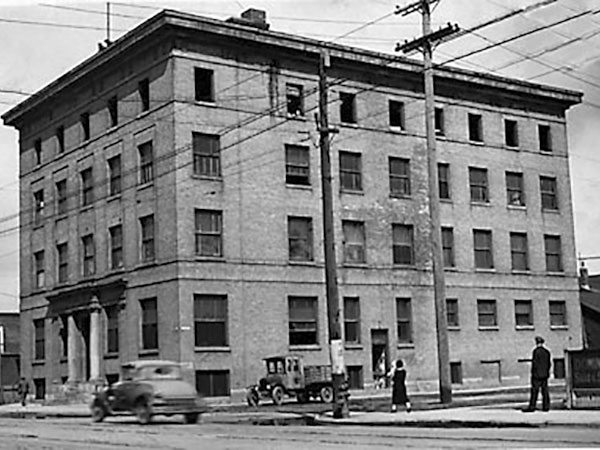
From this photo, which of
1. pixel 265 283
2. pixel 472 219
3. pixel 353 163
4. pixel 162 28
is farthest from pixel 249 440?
pixel 472 219

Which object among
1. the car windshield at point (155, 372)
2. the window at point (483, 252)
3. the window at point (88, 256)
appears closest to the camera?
the car windshield at point (155, 372)

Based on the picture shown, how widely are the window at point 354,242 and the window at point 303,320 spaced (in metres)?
9.20

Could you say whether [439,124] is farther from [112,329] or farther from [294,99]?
[112,329]

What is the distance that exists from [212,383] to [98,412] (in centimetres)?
114

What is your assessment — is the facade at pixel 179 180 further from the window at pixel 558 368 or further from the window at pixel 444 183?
the window at pixel 558 368

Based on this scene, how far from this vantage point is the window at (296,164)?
14387 mm

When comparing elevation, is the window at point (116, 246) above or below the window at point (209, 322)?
above

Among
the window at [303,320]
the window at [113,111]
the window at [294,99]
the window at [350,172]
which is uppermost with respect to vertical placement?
the window at [350,172]

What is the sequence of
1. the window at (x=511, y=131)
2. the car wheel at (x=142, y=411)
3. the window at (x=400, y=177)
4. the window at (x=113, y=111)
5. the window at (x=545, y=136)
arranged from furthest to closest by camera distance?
the window at (x=400, y=177)
the window at (x=511, y=131)
the window at (x=545, y=136)
the window at (x=113, y=111)
the car wheel at (x=142, y=411)

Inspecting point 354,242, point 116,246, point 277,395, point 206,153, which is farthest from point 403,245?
point 206,153

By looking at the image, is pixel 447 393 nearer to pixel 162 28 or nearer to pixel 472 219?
pixel 472 219

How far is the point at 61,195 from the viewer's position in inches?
431

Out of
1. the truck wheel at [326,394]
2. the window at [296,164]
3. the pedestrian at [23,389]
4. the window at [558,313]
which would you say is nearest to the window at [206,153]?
the pedestrian at [23,389]

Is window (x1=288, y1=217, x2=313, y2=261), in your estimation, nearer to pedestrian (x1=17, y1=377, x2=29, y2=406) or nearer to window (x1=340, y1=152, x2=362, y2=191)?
window (x1=340, y1=152, x2=362, y2=191)
